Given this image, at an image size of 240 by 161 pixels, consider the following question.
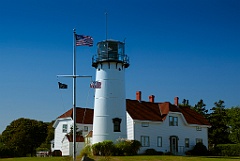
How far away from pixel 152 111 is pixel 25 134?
19.2 m

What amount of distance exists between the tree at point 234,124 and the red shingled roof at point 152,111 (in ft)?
22.2

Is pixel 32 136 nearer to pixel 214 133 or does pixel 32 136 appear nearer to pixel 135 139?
pixel 135 139

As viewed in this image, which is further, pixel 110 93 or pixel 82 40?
pixel 110 93

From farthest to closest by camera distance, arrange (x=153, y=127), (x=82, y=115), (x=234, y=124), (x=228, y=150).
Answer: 1. (x=234, y=124)
2. (x=82, y=115)
3. (x=228, y=150)
4. (x=153, y=127)

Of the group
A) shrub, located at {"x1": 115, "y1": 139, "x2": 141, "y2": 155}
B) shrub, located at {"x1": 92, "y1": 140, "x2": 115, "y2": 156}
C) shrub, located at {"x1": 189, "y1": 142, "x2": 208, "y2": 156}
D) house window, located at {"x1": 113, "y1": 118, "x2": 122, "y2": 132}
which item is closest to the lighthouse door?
shrub, located at {"x1": 189, "y1": 142, "x2": 208, "y2": 156}

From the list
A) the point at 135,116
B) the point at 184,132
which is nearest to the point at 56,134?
the point at 135,116

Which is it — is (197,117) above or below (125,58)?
below

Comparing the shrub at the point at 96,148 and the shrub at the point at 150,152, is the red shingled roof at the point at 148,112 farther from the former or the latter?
the shrub at the point at 96,148

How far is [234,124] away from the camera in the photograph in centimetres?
5269

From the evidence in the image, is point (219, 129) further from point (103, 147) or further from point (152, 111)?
point (103, 147)

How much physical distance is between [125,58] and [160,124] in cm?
892

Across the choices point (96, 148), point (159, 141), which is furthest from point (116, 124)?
point (159, 141)

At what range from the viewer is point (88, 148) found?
3544 cm

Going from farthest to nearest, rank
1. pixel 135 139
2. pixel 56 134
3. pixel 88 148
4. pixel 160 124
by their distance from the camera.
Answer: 1. pixel 56 134
2. pixel 160 124
3. pixel 135 139
4. pixel 88 148
